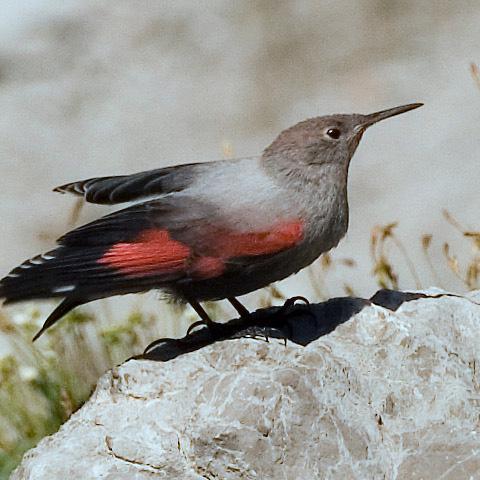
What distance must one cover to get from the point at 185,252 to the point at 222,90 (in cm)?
494

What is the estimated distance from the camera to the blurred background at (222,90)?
767 centimetres

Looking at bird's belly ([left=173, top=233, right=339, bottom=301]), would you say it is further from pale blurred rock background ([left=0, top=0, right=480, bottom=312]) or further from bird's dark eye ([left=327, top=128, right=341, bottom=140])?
pale blurred rock background ([left=0, top=0, right=480, bottom=312])

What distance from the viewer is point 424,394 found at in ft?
11.8

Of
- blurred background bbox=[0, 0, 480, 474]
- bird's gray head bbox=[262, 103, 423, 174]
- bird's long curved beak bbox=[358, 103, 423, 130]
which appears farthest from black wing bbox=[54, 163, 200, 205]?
blurred background bbox=[0, 0, 480, 474]

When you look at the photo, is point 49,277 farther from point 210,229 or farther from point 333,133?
point 333,133

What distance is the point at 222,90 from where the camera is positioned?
8523 mm

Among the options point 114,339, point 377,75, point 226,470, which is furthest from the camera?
point 377,75

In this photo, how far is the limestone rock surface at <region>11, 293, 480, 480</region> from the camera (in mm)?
3328

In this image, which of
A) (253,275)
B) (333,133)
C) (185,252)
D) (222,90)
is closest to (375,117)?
(333,133)

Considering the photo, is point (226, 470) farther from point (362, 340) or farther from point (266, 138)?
point (266, 138)

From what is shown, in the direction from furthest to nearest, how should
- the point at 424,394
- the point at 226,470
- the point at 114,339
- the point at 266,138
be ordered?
the point at 266,138, the point at 114,339, the point at 424,394, the point at 226,470

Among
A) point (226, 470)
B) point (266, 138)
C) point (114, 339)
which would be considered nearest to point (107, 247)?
point (226, 470)

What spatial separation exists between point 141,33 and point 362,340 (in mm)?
5575

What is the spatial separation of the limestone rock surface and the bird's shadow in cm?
9
